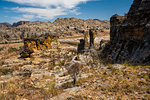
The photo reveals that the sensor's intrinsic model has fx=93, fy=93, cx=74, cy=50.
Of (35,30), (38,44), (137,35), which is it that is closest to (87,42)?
(137,35)

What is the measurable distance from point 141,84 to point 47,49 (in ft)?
36.2

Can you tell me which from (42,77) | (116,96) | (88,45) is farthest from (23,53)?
(88,45)

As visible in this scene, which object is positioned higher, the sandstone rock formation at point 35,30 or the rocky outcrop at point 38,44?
the sandstone rock formation at point 35,30

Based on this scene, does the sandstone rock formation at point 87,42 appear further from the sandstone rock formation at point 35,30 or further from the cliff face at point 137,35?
the sandstone rock formation at point 35,30

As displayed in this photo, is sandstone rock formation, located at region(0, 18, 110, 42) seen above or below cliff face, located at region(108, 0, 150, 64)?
above

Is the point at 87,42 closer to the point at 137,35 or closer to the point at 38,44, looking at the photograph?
the point at 137,35

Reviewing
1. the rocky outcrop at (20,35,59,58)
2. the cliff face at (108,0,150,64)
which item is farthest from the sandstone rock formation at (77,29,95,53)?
the rocky outcrop at (20,35,59,58)

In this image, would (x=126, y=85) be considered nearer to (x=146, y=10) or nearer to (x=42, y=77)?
(x=42, y=77)

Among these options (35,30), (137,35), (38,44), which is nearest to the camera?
(38,44)

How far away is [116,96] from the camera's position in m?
3.25

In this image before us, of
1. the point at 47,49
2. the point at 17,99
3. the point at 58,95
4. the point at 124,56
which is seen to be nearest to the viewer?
the point at 17,99

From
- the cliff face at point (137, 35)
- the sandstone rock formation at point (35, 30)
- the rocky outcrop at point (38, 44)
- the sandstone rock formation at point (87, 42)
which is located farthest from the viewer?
the sandstone rock formation at point (35, 30)

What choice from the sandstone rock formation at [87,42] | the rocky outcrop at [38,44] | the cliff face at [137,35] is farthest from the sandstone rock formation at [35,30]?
the cliff face at [137,35]

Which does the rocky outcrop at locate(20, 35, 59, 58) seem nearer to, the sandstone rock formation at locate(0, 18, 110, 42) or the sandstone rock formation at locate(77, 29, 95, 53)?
the sandstone rock formation at locate(0, 18, 110, 42)
